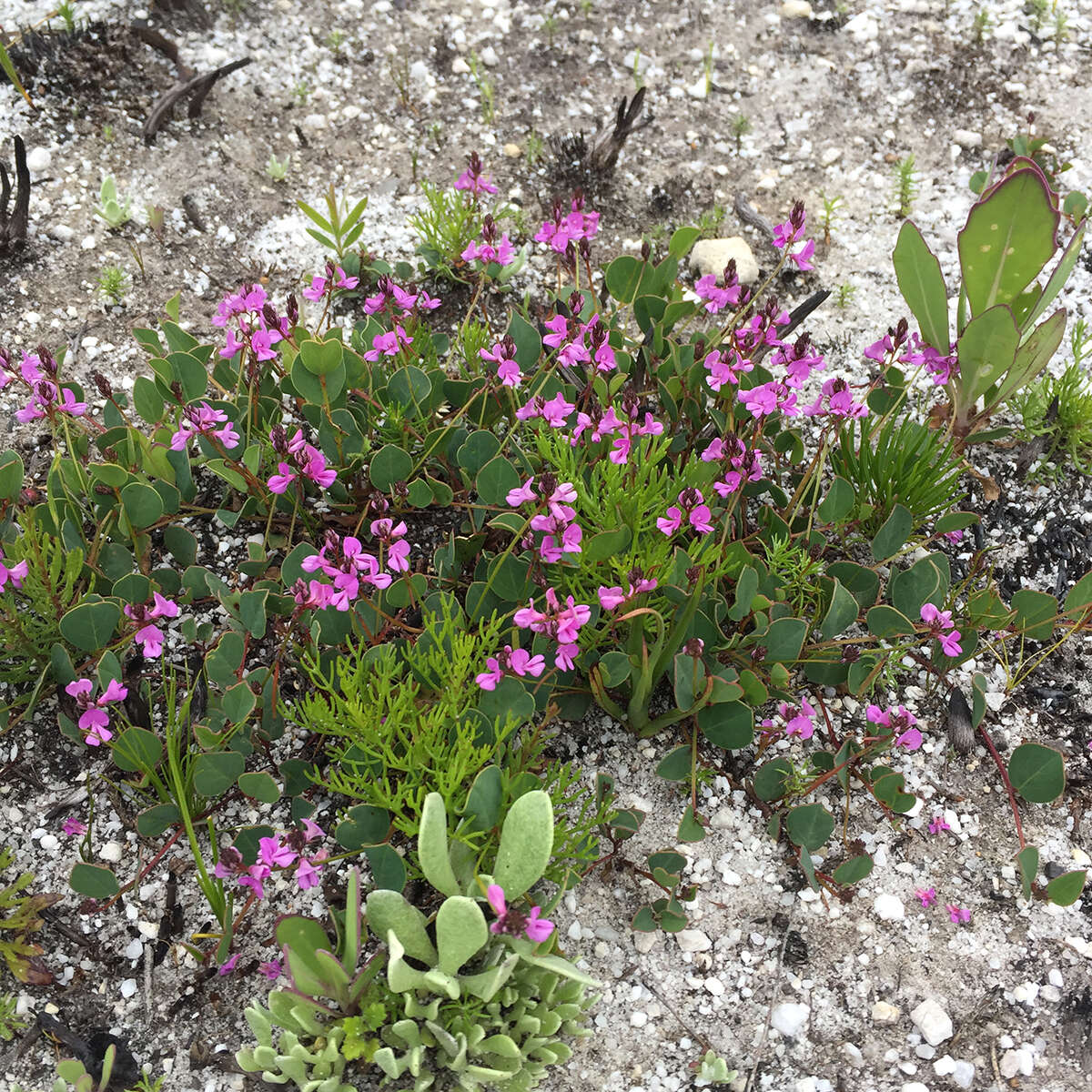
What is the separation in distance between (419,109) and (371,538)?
2.53m

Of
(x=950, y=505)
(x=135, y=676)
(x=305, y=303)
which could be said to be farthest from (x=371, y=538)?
(x=950, y=505)

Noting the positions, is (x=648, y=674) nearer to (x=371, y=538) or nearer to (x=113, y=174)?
(x=371, y=538)

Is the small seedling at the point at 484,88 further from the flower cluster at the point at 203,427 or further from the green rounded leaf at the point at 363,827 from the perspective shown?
the green rounded leaf at the point at 363,827

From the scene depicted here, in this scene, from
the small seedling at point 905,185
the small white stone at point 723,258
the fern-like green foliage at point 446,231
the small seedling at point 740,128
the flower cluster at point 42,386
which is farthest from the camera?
the small seedling at point 740,128

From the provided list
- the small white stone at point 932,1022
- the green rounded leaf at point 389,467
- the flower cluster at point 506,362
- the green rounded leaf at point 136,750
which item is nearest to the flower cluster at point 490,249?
the flower cluster at point 506,362

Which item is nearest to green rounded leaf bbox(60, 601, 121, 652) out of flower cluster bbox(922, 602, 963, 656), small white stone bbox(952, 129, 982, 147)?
flower cluster bbox(922, 602, 963, 656)

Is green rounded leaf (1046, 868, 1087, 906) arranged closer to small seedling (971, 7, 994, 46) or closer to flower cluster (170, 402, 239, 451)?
flower cluster (170, 402, 239, 451)

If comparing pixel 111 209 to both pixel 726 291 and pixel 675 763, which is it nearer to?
pixel 726 291

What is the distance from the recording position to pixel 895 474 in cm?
285

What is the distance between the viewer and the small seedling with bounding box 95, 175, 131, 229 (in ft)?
12.2

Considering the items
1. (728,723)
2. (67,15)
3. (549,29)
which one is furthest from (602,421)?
(67,15)

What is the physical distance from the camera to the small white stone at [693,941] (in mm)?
2322

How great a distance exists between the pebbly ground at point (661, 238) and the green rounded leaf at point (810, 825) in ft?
0.38

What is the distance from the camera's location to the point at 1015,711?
2756 millimetres
